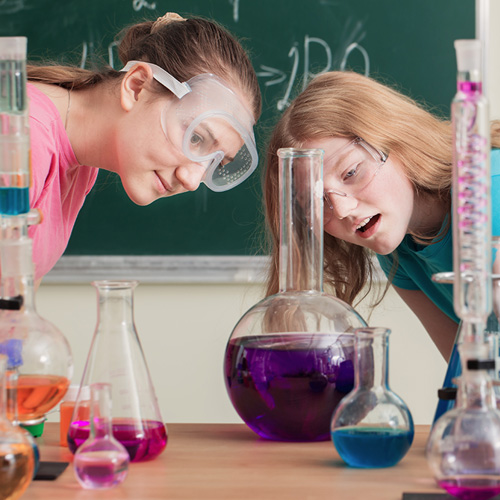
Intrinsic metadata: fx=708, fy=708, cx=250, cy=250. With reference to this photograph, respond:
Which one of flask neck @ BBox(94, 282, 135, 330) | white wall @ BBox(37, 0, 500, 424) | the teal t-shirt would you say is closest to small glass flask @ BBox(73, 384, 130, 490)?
flask neck @ BBox(94, 282, 135, 330)

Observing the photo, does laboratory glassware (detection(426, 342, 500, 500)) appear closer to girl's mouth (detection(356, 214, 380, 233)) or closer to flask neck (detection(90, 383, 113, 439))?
flask neck (detection(90, 383, 113, 439))

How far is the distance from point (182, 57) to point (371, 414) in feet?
2.91

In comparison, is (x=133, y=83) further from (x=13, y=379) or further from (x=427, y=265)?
(x=13, y=379)

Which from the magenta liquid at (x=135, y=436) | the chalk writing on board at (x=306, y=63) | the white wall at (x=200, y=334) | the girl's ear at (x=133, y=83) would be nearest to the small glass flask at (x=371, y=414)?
the magenta liquid at (x=135, y=436)

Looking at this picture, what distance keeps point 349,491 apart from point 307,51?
188 cm

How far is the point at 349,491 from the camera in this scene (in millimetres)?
552

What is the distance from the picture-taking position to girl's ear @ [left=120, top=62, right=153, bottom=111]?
4.13 ft

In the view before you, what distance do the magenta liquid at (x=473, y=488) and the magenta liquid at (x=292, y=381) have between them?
0.21 metres

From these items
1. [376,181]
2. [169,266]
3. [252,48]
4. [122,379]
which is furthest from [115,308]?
[252,48]

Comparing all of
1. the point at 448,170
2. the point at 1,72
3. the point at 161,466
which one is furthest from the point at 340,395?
the point at 448,170

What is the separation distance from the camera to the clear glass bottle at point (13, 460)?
499mm

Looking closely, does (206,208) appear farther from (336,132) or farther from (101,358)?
(101,358)

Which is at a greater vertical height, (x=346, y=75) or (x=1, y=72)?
(x=346, y=75)

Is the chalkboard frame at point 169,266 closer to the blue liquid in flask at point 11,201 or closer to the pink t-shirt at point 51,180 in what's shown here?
the pink t-shirt at point 51,180
